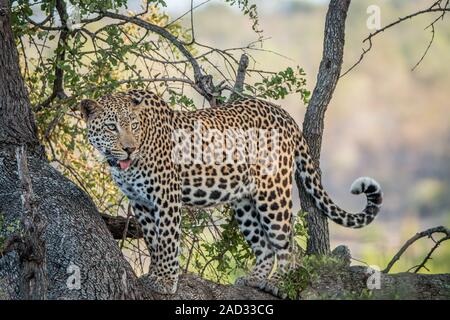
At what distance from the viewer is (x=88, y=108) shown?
941 cm

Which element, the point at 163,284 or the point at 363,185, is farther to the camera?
the point at 363,185

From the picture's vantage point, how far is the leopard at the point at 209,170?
9.36 meters

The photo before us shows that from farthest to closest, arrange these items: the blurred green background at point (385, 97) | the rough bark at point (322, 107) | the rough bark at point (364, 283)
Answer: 1. the blurred green background at point (385, 97)
2. the rough bark at point (322, 107)
3. the rough bark at point (364, 283)

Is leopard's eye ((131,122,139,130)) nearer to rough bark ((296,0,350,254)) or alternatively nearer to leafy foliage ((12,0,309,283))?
leafy foliage ((12,0,309,283))

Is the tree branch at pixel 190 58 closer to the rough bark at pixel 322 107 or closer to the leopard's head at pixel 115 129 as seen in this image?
the rough bark at pixel 322 107

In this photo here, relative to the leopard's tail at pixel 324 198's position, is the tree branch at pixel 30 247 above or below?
below

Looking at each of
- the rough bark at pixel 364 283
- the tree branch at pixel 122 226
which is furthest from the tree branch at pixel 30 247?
the tree branch at pixel 122 226

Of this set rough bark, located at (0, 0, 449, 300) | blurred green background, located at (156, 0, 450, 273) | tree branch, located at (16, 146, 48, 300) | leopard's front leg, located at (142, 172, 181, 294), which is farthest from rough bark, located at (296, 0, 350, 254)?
blurred green background, located at (156, 0, 450, 273)

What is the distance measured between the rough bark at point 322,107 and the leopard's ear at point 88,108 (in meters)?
2.03

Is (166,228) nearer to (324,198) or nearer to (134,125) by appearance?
(134,125)

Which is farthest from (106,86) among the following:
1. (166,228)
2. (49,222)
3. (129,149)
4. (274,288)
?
(274,288)

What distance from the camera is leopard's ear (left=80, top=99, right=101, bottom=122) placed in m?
9.36

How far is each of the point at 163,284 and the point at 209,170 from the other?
1072 mm
